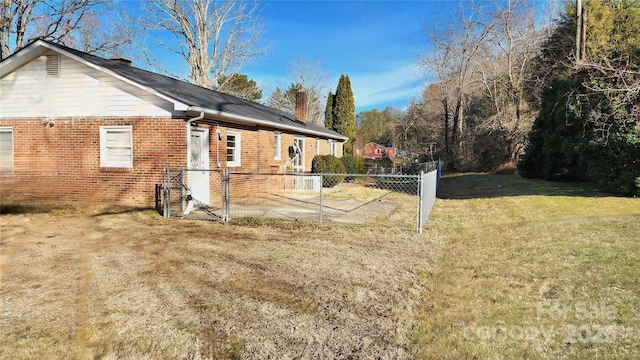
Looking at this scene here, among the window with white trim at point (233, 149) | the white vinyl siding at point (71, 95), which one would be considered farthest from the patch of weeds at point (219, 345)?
the window with white trim at point (233, 149)

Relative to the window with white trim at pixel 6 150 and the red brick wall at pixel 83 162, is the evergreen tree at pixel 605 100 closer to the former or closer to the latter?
the red brick wall at pixel 83 162

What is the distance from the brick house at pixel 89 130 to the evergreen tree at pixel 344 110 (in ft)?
90.8

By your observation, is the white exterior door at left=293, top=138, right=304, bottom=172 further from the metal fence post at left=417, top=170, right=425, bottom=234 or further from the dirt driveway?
the dirt driveway

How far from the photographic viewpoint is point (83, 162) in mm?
10500

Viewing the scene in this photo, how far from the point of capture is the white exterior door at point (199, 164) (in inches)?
412

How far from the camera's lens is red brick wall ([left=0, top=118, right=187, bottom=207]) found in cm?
1005

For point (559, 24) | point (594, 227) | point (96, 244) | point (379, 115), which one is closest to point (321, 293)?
point (96, 244)

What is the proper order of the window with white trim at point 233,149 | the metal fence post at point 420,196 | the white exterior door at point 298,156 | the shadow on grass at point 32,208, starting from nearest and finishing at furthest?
the metal fence post at point 420,196 → the shadow on grass at point 32,208 → the window with white trim at point 233,149 → the white exterior door at point 298,156

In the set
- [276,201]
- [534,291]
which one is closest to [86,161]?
[276,201]

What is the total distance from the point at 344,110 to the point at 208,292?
116 feet

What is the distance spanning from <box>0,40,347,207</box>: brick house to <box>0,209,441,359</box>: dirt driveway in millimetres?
2671

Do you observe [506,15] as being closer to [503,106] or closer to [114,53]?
[503,106]

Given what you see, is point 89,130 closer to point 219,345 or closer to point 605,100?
point 219,345

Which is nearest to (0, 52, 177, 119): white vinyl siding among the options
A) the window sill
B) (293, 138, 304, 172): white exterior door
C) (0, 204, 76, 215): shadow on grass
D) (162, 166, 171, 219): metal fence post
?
the window sill
